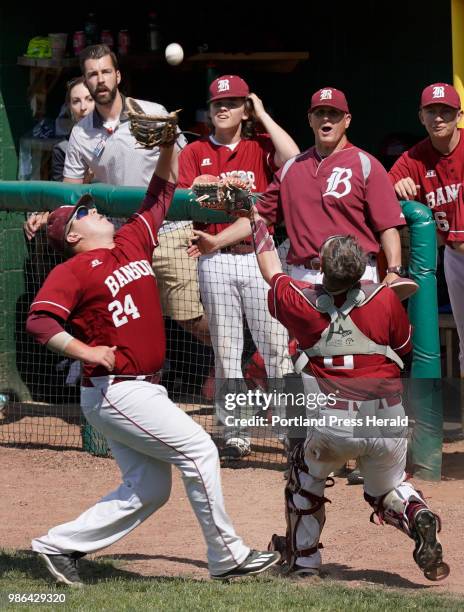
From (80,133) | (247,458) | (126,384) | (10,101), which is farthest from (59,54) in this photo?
(126,384)

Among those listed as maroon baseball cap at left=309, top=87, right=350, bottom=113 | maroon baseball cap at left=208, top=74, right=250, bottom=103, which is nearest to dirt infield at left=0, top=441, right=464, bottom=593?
maroon baseball cap at left=309, top=87, right=350, bottom=113

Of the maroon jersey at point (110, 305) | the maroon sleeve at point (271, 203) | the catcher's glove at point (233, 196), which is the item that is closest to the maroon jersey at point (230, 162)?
the maroon sleeve at point (271, 203)

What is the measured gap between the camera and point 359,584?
482 centimetres

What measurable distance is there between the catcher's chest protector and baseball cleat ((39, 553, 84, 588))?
4.29 feet

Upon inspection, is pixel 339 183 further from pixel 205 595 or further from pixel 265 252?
pixel 205 595

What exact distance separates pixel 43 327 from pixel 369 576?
1.72m

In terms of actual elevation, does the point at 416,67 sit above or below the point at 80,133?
above

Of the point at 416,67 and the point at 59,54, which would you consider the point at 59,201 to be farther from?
the point at 416,67

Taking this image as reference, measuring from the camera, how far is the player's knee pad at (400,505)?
473 cm

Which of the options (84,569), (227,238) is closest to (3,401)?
(227,238)

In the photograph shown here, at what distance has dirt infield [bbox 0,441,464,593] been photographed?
5133 mm

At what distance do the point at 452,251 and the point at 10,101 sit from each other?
142 inches

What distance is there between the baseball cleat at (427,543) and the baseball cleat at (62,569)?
1.34 meters

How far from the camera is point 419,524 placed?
4660 mm
